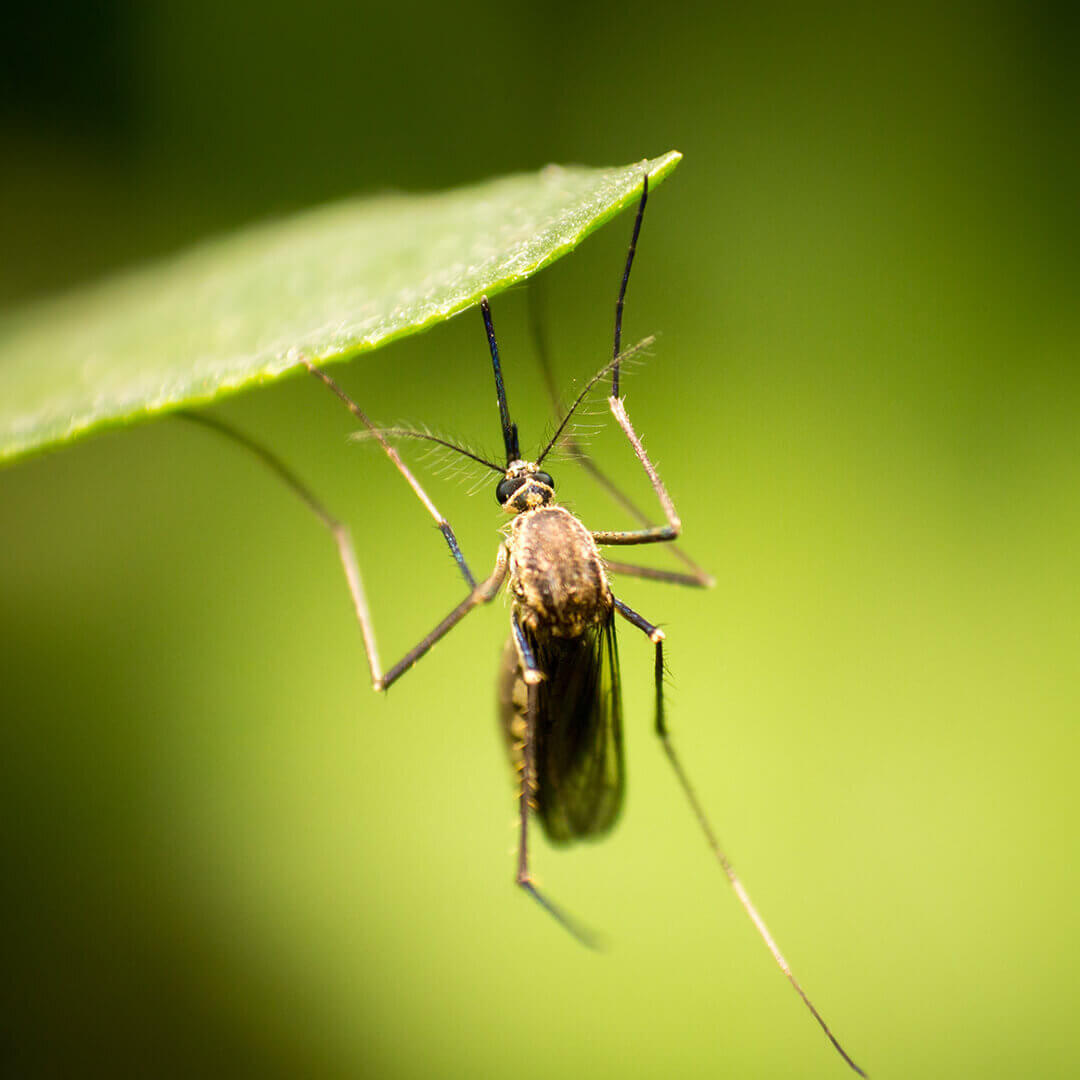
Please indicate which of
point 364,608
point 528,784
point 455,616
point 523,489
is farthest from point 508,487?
point 528,784

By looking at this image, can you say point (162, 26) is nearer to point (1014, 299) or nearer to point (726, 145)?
point (726, 145)

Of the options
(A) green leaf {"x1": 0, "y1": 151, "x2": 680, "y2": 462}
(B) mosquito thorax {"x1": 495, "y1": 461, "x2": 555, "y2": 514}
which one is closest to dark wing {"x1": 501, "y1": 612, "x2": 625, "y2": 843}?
(B) mosquito thorax {"x1": 495, "y1": 461, "x2": 555, "y2": 514}

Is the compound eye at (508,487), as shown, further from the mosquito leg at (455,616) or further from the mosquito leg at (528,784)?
the mosquito leg at (528,784)

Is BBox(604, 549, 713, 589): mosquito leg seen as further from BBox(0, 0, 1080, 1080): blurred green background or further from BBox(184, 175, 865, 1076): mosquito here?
BBox(0, 0, 1080, 1080): blurred green background

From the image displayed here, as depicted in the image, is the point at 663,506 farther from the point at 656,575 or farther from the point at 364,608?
the point at 364,608

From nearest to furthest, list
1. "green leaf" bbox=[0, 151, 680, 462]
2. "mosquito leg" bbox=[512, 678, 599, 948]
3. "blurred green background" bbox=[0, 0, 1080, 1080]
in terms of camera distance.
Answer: "green leaf" bbox=[0, 151, 680, 462] < "mosquito leg" bbox=[512, 678, 599, 948] < "blurred green background" bbox=[0, 0, 1080, 1080]
